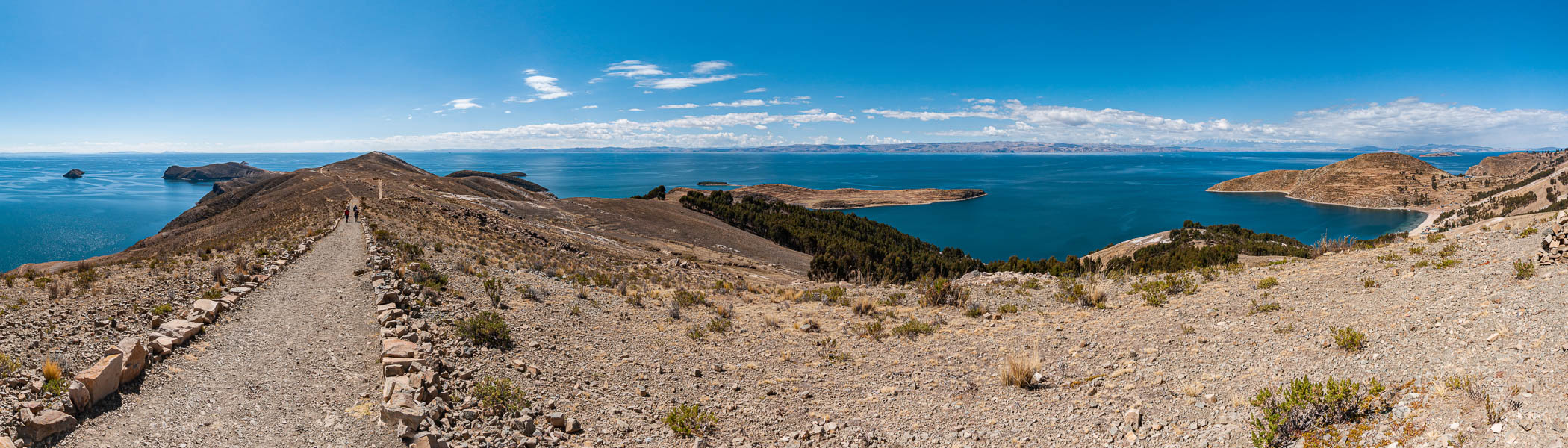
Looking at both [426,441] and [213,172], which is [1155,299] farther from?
[213,172]

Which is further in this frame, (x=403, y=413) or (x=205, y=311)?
(x=205, y=311)

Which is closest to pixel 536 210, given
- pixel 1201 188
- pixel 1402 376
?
pixel 1402 376

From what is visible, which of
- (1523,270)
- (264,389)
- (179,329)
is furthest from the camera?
(179,329)

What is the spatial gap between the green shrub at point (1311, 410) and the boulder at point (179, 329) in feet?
46.8

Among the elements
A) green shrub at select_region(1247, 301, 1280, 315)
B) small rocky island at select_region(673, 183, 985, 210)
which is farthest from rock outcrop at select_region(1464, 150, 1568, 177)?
green shrub at select_region(1247, 301, 1280, 315)

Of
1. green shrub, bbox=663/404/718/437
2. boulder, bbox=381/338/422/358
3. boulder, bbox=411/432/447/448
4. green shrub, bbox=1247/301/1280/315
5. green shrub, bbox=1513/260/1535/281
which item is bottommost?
green shrub, bbox=663/404/718/437

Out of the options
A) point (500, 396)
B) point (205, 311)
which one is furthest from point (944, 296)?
point (205, 311)

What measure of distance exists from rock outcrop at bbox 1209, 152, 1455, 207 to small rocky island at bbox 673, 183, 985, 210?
184 ft

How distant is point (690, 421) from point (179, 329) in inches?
354

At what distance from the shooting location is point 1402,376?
546cm

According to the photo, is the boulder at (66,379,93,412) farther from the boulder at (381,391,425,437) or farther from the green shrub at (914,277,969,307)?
the green shrub at (914,277,969,307)

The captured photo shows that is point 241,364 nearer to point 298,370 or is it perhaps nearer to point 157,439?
point 298,370

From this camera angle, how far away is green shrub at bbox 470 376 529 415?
7.12 m

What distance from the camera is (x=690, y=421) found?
697 centimetres
